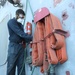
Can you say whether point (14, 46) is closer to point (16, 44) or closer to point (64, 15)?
point (16, 44)

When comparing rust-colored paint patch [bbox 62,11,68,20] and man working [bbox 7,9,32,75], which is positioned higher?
rust-colored paint patch [bbox 62,11,68,20]

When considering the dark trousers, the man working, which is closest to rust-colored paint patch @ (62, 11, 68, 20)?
the man working

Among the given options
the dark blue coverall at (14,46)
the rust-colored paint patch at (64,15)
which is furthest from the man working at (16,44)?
the rust-colored paint patch at (64,15)

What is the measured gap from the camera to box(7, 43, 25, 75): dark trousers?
3109 millimetres

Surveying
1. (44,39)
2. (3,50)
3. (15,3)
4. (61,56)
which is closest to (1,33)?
(3,50)

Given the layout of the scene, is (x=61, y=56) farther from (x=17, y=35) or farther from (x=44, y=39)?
(x=17, y=35)

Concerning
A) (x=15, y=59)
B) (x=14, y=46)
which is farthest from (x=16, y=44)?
(x=15, y=59)

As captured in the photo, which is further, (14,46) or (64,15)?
(14,46)

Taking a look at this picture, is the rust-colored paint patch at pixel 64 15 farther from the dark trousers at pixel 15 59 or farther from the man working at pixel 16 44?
the dark trousers at pixel 15 59

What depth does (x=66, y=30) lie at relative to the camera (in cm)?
264

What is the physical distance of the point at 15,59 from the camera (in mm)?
3127

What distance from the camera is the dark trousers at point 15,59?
311 centimetres

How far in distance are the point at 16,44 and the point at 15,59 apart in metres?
0.20

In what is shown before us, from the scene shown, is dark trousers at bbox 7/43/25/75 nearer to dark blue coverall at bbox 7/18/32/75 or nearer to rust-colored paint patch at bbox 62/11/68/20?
dark blue coverall at bbox 7/18/32/75
